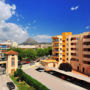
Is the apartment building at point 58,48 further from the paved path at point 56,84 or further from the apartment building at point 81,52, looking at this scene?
the paved path at point 56,84

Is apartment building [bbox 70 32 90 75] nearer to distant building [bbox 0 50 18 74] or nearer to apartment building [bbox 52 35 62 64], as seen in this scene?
apartment building [bbox 52 35 62 64]

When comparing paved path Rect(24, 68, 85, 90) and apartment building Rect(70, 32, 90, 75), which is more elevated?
apartment building Rect(70, 32, 90, 75)

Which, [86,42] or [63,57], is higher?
[86,42]

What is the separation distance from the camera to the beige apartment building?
48.6 m

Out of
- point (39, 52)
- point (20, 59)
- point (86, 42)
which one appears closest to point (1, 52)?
point (20, 59)

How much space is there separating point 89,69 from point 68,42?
794 inches

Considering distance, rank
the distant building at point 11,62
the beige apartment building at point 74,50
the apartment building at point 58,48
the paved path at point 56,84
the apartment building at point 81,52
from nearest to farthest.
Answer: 1. the paved path at point 56,84
2. the apartment building at point 81,52
3. the beige apartment building at point 74,50
4. the distant building at point 11,62
5. the apartment building at point 58,48

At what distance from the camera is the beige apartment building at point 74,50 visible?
48.6 metres

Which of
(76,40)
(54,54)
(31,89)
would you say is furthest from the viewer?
(54,54)

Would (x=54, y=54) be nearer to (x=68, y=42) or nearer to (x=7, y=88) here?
(x=68, y=42)

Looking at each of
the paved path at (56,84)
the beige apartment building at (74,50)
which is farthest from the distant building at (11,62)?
the beige apartment building at (74,50)

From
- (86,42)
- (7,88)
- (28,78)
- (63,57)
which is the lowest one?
(7,88)

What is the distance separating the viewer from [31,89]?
3222 cm

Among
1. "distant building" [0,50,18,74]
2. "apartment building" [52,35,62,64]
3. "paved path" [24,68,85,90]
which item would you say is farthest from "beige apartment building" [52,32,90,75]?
"distant building" [0,50,18,74]
